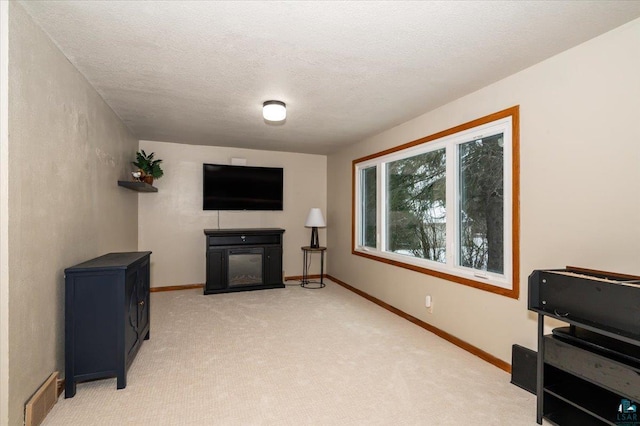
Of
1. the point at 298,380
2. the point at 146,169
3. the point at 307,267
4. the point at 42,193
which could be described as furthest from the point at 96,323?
the point at 307,267

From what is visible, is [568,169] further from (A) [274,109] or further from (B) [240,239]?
(B) [240,239]

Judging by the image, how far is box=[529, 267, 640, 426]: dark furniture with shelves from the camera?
1.59 meters

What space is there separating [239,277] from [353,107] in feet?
10.6

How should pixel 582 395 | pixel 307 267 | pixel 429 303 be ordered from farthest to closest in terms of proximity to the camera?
pixel 307 267 < pixel 429 303 < pixel 582 395

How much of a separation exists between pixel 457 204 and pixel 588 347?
174 cm

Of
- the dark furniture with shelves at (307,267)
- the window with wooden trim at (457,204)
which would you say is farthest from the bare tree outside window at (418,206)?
the dark furniture with shelves at (307,267)

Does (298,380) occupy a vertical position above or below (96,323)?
below

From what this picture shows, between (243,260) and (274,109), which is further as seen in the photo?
(243,260)

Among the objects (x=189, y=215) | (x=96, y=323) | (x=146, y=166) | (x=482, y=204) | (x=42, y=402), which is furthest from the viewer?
(x=189, y=215)

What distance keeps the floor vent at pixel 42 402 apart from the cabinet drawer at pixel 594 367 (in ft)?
9.81

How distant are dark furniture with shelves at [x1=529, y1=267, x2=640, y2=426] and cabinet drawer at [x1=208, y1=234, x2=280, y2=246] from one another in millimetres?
4074

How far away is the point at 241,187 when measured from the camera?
5.75 m

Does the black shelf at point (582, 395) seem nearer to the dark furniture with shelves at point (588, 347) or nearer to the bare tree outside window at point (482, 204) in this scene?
the dark furniture with shelves at point (588, 347)

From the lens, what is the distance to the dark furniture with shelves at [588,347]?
5.23 ft
